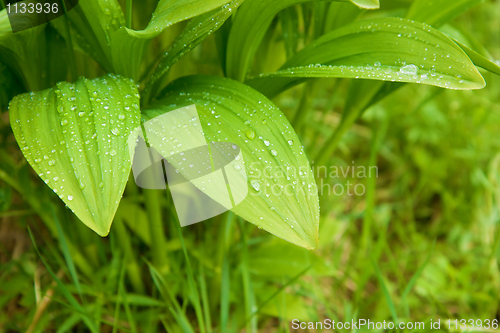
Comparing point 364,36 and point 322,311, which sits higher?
point 364,36

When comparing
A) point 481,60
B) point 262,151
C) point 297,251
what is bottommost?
point 297,251

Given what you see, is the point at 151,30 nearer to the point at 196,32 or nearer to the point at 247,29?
the point at 196,32

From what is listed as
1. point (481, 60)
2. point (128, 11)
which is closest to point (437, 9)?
point (481, 60)

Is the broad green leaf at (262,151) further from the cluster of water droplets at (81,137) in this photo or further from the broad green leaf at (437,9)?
the broad green leaf at (437,9)

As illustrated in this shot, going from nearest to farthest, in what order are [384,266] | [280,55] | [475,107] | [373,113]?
1. [280,55]
2. [384,266]
3. [373,113]
4. [475,107]

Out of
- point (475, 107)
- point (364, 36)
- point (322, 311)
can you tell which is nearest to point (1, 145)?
point (364, 36)

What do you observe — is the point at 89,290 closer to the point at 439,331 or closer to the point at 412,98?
the point at 439,331
